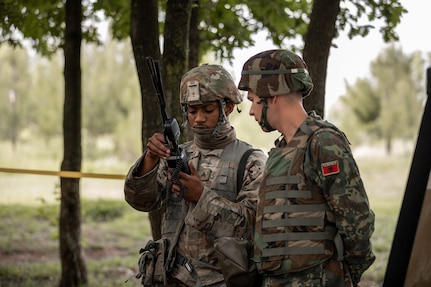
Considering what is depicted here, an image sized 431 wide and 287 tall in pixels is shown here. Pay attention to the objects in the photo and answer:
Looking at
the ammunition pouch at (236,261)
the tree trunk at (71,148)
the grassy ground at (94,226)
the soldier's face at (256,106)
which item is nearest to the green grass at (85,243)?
the grassy ground at (94,226)

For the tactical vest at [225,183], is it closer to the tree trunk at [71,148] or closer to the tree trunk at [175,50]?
the tree trunk at [175,50]

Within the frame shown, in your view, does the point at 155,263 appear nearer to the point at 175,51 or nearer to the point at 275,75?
the point at 275,75

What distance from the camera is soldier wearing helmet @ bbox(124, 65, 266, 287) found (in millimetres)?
3484

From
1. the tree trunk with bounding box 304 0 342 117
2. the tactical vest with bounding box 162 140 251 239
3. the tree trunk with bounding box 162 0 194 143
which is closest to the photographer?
the tactical vest with bounding box 162 140 251 239

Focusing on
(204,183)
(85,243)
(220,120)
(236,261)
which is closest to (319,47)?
(220,120)

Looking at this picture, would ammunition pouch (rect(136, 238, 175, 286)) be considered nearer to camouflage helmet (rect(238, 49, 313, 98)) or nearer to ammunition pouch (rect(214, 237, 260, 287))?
ammunition pouch (rect(214, 237, 260, 287))

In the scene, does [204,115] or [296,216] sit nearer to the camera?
[296,216]

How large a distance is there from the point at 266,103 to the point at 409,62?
4218 cm

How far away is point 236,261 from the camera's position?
10.7 feet

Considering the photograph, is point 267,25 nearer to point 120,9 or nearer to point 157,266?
point 120,9

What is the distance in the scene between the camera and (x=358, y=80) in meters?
42.9

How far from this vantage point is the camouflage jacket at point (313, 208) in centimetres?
286

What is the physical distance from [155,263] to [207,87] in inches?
40.5

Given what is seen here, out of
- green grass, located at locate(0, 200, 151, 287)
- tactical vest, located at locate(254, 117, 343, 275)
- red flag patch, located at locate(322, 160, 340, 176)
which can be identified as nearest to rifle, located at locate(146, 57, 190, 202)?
tactical vest, located at locate(254, 117, 343, 275)
